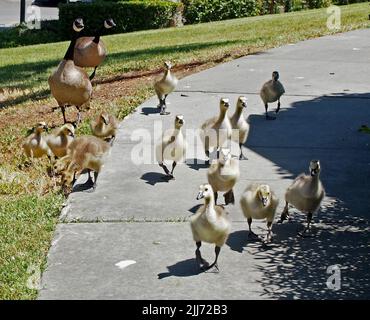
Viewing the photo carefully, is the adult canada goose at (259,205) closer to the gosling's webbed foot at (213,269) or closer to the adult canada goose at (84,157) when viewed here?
the gosling's webbed foot at (213,269)

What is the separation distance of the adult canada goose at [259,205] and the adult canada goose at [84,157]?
1975 mm

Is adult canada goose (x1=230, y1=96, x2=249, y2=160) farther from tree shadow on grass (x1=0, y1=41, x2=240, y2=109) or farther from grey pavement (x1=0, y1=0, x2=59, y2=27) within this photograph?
grey pavement (x1=0, y1=0, x2=59, y2=27)

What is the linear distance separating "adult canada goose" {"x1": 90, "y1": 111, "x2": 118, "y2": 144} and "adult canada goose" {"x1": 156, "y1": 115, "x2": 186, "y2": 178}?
1.18 m

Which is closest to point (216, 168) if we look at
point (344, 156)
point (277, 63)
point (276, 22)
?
point (344, 156)

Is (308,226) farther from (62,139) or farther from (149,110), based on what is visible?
(149,110)

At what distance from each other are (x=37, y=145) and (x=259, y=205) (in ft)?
11.3

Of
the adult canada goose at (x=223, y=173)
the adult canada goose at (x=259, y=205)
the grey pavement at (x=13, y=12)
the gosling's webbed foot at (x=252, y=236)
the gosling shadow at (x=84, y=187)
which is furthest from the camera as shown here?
the grey pavement at (x=13, y=12)

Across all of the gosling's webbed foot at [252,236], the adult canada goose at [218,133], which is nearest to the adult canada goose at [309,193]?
the gosling's webbed foot at [252,236]

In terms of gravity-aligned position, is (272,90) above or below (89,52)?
below

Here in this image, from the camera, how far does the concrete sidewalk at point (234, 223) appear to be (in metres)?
5.77

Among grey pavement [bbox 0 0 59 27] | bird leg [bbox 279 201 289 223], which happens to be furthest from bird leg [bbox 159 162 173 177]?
grey pavement [bbox 0 0 59 27]

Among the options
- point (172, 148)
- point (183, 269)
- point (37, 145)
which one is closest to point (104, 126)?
point (37, 145)

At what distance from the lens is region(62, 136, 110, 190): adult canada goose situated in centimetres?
796

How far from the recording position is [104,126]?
930 centimetres
